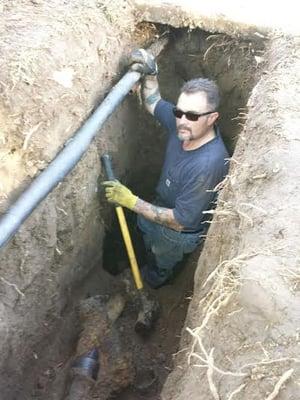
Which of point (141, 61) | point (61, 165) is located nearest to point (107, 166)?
point (141, 61)

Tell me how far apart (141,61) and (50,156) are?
54.9 inches

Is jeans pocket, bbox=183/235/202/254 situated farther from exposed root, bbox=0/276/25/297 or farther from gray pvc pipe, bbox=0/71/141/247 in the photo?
exposed root, bbox=0/276/25/297

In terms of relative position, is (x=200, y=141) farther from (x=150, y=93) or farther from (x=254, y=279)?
(x=254, y=279)

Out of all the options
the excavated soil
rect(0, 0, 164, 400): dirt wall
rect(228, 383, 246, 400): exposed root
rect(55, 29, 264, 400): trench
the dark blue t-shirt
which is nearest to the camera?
rect(228, 383, 246, 400): exposed root

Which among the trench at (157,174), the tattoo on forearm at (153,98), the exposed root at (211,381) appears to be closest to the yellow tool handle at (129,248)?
the trench at (157,174)

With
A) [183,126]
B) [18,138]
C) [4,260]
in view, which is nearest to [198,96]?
[183,126]

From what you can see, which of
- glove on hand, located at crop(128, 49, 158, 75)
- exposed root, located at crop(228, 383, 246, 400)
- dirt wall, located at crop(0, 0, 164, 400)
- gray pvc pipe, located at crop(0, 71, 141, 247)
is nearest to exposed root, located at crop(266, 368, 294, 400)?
exposed root, located at crop(228, 383, 246, 400)

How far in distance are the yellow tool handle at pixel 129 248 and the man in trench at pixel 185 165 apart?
125 millimetres

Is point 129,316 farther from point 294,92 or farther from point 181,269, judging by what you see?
point 294,92

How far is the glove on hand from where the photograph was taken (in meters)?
4.92

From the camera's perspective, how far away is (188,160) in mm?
4957

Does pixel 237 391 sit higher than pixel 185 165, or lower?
higher

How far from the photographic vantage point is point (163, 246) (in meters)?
5.40

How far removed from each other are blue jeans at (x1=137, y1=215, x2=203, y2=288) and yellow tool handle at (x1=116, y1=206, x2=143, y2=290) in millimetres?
315
